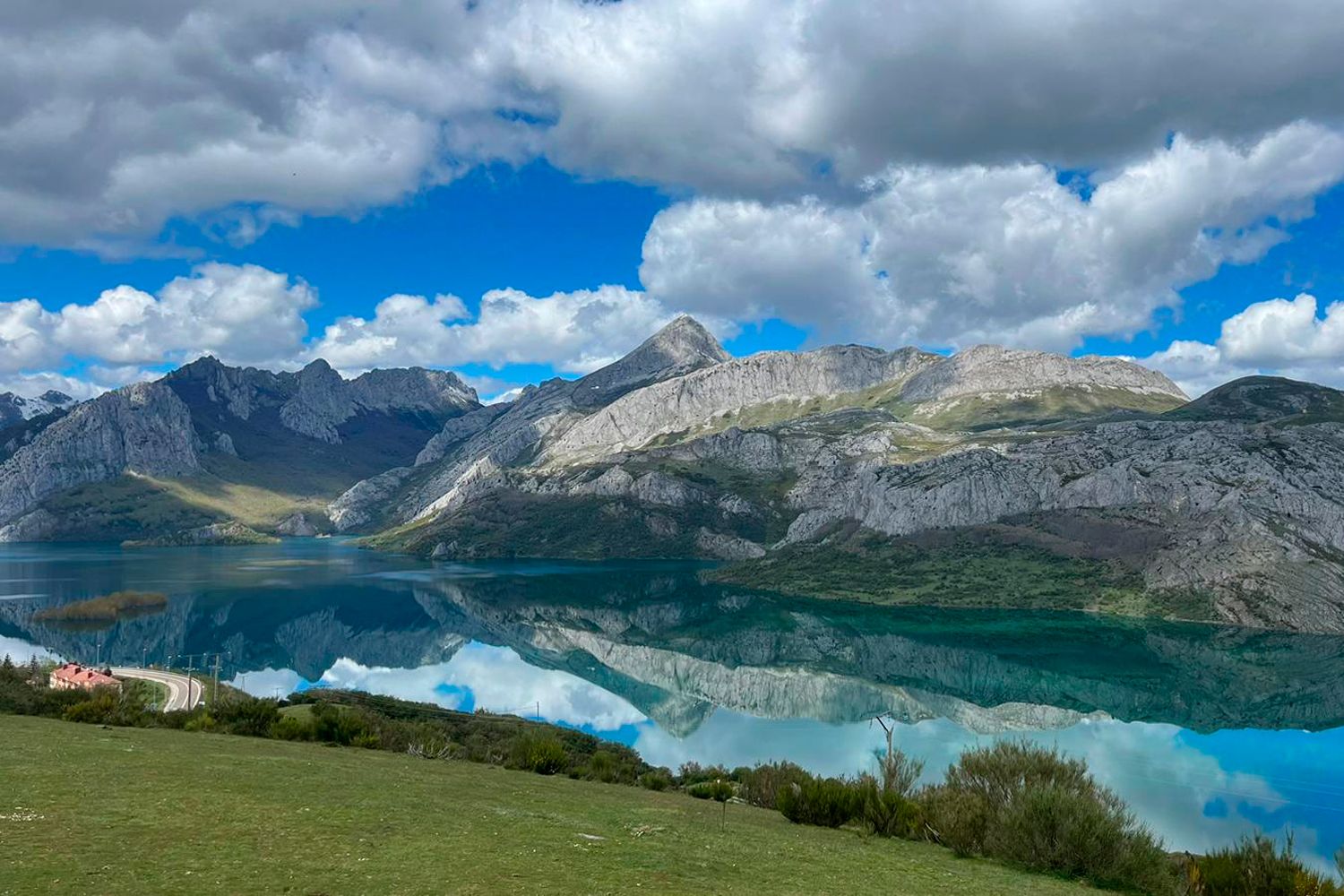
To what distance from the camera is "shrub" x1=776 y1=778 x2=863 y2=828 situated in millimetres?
28484

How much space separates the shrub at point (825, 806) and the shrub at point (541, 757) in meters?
13.8

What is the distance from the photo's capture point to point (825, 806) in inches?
1125

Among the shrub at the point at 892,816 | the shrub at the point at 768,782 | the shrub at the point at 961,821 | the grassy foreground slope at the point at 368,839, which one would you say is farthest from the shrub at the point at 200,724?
the shrub at the point at 961,821

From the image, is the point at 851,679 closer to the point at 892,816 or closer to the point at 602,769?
the point at 602,769

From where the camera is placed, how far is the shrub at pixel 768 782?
35.6 metres

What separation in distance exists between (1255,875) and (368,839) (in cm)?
2222

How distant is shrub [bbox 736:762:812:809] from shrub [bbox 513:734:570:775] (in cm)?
896

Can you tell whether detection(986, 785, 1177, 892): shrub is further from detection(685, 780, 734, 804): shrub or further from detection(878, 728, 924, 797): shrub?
detection(685, 780, 734, 804): shrub

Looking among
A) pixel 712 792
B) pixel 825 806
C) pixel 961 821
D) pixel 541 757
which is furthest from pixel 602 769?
pixel 961 821

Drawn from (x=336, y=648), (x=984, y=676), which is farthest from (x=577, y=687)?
(x=984, y=676)

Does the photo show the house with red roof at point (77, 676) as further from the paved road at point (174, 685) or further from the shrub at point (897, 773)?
the shrub at point (897, 773)

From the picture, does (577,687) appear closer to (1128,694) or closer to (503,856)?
(1128,694)

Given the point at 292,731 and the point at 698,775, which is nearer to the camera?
the point at 292,731

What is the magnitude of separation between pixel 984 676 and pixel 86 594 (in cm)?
20335
